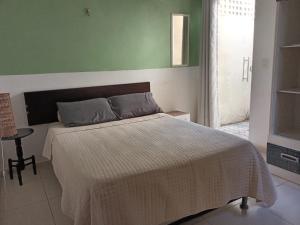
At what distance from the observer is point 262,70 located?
10.3 ft

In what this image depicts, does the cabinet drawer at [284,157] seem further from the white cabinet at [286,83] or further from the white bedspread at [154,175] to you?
the white bedspread at [154,175]

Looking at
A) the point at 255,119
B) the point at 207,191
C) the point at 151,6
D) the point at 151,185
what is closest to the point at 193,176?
the point at 207,191

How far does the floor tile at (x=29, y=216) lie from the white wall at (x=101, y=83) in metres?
1.05

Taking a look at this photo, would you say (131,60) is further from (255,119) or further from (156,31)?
(255,119)

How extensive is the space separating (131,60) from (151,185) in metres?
2.31

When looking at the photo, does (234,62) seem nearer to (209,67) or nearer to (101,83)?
(209,67)

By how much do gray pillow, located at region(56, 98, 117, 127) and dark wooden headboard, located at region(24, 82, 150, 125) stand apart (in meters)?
0.14

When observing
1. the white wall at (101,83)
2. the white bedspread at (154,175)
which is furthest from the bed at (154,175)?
the white wall at (101,83)

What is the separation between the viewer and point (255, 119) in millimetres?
3297

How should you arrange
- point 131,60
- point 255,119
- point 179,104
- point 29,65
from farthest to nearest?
point 179,104, point 131,60, point 255,119, point 29,65

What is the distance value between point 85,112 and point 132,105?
612mm

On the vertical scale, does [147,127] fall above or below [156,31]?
below

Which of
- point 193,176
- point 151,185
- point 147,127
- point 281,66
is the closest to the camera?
point 151,185

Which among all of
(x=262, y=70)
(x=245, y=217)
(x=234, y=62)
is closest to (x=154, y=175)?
(x=245, y=217)
